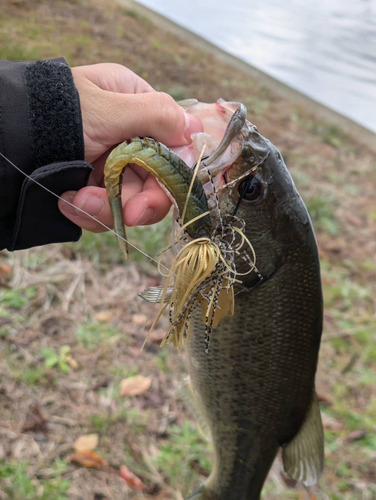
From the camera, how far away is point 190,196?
Result: 1218 millimetres

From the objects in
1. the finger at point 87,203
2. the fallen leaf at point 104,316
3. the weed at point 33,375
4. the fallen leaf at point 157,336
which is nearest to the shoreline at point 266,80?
the fallen leaf at point 157,336

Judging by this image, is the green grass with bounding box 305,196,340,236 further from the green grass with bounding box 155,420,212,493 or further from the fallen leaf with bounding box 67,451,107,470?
the fallen leaf with bounding box 67,451,107,470

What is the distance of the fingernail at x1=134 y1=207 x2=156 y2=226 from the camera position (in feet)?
4.78

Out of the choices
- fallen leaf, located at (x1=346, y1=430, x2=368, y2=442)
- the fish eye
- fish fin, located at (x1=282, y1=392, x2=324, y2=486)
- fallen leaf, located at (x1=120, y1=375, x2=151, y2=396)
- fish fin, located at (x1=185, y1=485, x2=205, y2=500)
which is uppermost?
the fish eye

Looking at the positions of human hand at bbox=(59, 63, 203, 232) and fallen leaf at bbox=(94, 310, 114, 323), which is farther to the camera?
fallen leaf at bbox=(94, 310, 114, 323)

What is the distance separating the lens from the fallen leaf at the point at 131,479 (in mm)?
2465

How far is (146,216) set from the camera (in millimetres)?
1474

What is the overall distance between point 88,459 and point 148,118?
6.12 feet

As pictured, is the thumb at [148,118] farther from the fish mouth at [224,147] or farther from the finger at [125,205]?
the finger at [125,205]

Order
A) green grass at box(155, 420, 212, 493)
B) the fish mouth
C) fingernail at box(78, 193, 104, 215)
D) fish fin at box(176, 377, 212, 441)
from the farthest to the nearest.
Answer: green grass at box(155, 420, 212, 493), fish fin at box(176, 377, 212, 441), fingernail at box(78, 193, 104, 215), the fish mouth

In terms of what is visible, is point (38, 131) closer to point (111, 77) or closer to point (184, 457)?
point (111, 77)

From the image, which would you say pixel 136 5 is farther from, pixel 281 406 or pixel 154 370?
pixel 281 406

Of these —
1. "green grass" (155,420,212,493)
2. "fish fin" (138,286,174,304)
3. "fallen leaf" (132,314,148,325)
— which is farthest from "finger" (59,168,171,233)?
"fallen leaf" (132,314,148,325)

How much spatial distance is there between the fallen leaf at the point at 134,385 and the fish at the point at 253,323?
776mm
